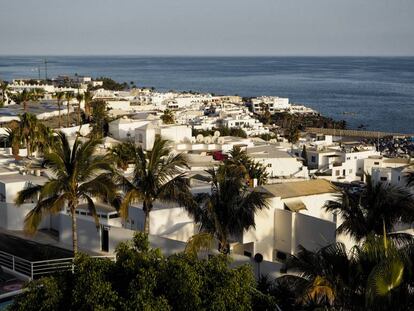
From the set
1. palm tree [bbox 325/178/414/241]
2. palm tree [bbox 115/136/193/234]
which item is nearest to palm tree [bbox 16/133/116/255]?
palm tree [bbox 115/136/193/234]

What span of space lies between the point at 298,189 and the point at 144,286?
13.3 meters

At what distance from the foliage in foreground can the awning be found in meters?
10.6

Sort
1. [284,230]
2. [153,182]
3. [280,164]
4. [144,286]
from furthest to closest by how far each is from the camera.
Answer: [280,164] → [284,230] → [153,182] → [144,286]

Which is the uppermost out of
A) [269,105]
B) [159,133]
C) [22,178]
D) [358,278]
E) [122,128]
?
[358,278]

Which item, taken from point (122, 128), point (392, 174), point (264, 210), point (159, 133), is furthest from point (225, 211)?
point (122, 128)

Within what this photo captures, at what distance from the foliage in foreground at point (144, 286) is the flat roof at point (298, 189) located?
10729 mm

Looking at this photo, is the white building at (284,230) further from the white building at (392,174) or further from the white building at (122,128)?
the white building at (122,128)

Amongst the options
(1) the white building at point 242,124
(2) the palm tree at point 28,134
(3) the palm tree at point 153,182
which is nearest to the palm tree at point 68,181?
(3) the palm tree at point 153,182

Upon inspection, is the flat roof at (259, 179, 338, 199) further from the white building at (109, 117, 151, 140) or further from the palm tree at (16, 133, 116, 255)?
the white building at (109, 117, 151, 140)

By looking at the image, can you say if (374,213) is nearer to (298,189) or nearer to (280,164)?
(298,189)

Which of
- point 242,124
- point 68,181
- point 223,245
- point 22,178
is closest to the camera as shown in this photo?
point 68,181

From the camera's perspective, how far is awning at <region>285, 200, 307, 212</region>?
64.8ft

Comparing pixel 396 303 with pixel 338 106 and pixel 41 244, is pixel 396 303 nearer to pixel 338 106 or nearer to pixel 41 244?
pixel 41 244

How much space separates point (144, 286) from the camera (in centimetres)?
817
